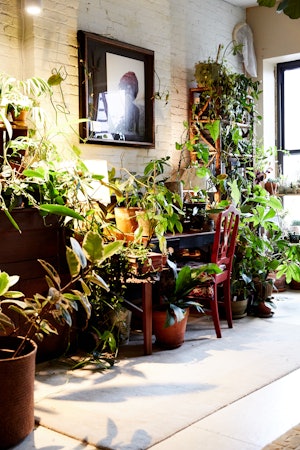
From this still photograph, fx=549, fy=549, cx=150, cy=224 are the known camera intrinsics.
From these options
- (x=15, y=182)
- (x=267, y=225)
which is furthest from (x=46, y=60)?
(x=267, y=225)

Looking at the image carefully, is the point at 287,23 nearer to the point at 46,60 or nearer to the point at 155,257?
the point at 46,60

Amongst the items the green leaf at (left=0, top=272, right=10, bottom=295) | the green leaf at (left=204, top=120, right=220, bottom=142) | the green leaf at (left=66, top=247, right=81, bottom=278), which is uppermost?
the green leaf at (left=204, top=120, right=220, bottom=142)

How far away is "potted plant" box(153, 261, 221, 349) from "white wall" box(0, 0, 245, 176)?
131 cm

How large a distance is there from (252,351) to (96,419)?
4.97 feet

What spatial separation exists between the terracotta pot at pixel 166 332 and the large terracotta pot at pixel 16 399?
150 cm

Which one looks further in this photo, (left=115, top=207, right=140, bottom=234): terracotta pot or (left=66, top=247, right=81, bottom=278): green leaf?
(left=115, top=207, right=140, bottom=234): terracotta pot

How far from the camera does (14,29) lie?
4.08 m

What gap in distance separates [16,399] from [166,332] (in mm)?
1604

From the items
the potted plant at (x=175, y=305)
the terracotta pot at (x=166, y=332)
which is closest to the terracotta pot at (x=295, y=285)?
the potted plant at (x=175, y=305)

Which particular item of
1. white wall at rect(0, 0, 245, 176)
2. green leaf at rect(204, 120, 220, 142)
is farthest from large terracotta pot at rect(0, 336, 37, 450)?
green leaf at rect(204, 120, 220, 142)

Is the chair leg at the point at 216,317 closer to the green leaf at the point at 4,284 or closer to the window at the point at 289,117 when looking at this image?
the green leaf at the point at 4,284

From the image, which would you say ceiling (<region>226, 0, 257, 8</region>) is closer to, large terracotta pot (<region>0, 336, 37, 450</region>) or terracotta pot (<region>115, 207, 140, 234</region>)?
terracotta pot (<region>115, 207, 140, 234</region>)

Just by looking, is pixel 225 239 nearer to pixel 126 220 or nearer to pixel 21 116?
pixel 126 220

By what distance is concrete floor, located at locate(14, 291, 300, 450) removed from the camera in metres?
2.47
